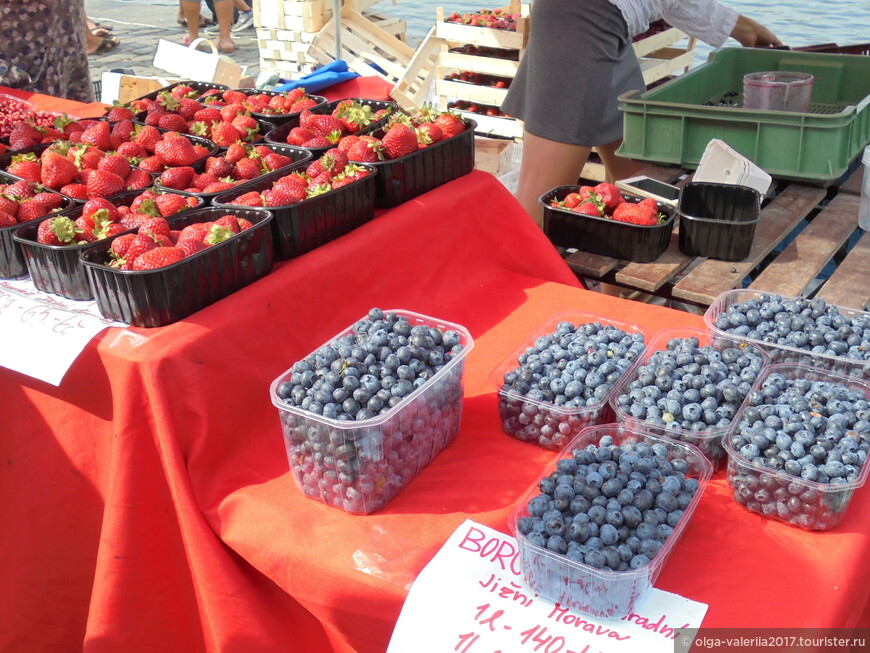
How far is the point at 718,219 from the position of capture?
91.1 inches

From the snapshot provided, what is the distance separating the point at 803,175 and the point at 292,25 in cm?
462

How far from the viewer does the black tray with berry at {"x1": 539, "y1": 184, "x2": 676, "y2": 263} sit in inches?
87.0

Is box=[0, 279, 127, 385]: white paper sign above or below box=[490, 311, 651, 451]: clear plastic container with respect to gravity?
above

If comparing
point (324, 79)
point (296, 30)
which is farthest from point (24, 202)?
point (296, 30)

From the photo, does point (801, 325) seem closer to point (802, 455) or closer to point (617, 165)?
point (802, 455)

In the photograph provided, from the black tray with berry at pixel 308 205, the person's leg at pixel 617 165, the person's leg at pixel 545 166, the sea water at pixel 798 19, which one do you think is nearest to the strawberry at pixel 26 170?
the black tray with berry at pixel 308 205

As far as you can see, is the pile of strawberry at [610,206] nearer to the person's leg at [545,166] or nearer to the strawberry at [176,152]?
the person's leg at [545,166]

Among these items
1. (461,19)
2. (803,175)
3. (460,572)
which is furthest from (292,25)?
(460,572)

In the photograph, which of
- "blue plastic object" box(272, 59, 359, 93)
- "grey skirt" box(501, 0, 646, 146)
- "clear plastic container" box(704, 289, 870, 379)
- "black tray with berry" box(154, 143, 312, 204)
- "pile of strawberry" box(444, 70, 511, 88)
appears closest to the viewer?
"clear plastic container" box(704, 289, 870, 379)

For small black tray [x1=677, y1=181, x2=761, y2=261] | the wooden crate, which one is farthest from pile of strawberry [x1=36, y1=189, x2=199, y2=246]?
the wooden crate

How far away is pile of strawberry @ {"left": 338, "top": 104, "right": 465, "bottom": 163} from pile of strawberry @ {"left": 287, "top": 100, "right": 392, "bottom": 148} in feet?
0.28

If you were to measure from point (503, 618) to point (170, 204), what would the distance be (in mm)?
1192

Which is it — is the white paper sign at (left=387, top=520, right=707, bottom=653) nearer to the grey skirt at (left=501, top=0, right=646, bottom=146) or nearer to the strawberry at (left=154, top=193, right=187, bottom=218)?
the strawberry at (left=154, top=193, right=187, bottom=218)

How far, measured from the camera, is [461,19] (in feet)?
17.9
